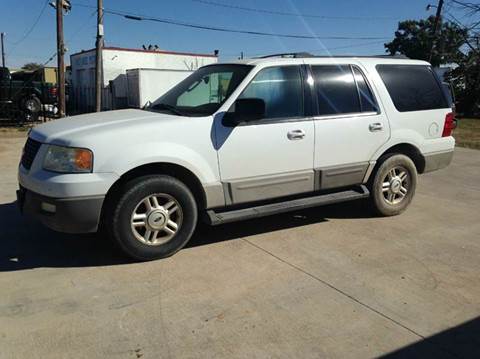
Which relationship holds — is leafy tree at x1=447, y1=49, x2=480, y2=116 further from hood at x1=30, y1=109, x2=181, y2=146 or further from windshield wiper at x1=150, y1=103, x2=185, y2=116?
hood at x1=30, y1=109, x2=181, y2=146

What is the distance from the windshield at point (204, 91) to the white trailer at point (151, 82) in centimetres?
1860

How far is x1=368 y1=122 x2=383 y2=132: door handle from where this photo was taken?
5.51m

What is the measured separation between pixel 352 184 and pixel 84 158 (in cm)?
312

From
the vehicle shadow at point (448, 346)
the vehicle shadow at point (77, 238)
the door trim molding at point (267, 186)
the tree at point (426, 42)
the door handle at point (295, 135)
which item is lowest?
the vehicle shadow at point (448, 346)

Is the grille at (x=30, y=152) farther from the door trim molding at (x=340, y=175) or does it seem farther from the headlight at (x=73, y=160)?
the door trim molding at (x=340, y=175)

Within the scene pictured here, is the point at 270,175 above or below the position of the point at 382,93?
below

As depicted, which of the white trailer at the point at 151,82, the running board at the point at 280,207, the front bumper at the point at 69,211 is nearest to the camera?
the front bumper at the point at 69,211

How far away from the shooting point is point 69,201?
3980 mm

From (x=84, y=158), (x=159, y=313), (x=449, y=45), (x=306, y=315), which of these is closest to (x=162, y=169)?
(x=84, y=158)

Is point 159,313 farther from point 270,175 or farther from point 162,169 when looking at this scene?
point 270,175

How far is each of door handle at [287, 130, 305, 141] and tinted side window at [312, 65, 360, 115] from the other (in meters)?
0.37

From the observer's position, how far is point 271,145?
4836 mm

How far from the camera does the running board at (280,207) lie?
4660mm

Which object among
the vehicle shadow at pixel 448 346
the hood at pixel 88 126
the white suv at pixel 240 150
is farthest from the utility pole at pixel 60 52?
the vehicle shadow at pixel 448 346
